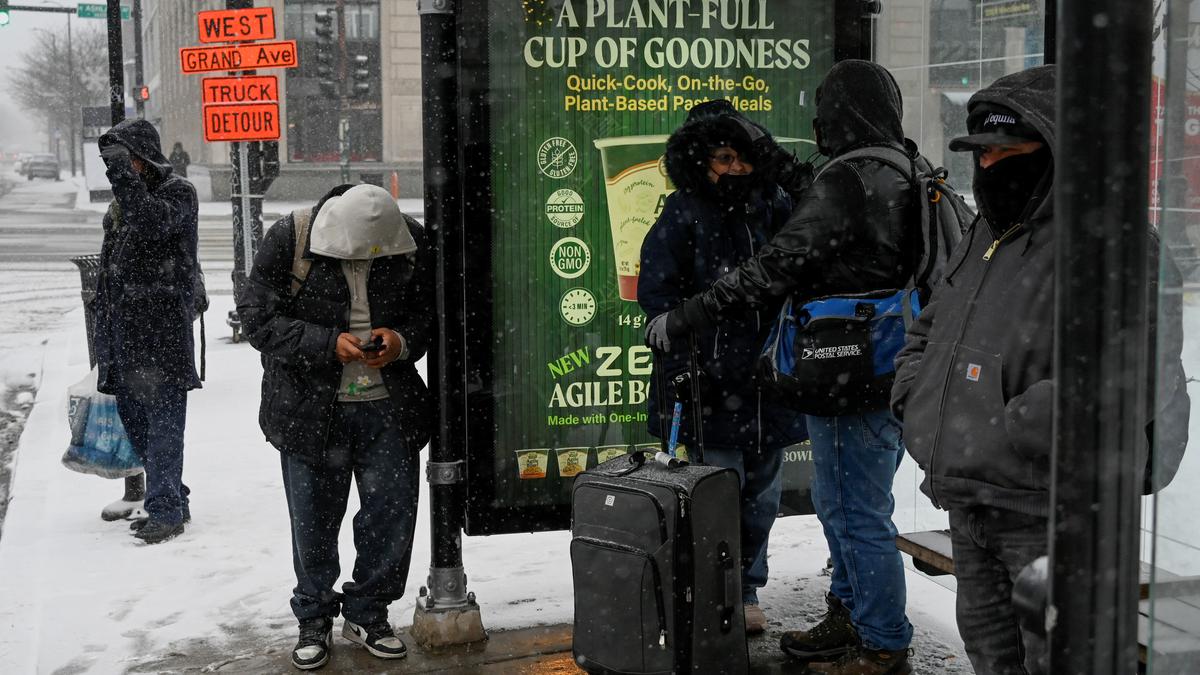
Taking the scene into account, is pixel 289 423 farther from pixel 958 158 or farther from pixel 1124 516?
pixel 1124 516

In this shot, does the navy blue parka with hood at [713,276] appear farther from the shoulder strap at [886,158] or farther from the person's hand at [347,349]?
the person's hand at [347,349]

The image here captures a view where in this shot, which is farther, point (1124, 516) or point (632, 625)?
point (632, 625)

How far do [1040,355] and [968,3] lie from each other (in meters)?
2.57

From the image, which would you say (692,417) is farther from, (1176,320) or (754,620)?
(1176,320)

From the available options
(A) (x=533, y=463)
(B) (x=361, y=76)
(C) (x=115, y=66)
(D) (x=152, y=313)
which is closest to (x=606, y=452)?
(A) (x=533, y=463)

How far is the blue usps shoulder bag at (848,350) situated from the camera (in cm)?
411

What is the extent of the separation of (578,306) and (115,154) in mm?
2688

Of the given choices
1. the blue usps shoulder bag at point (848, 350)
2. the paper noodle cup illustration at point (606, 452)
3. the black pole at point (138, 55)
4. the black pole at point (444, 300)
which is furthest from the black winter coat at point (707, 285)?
the black pole at point (138, 55)

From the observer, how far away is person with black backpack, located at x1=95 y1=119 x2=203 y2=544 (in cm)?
634

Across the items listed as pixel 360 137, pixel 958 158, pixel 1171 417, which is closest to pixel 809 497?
pixel 958 158

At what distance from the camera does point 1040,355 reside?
112 inches

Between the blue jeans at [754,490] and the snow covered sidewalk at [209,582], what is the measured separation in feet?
1.30

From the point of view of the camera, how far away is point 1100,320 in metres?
1.47

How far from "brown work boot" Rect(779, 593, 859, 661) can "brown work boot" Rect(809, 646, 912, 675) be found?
0.12 metres
